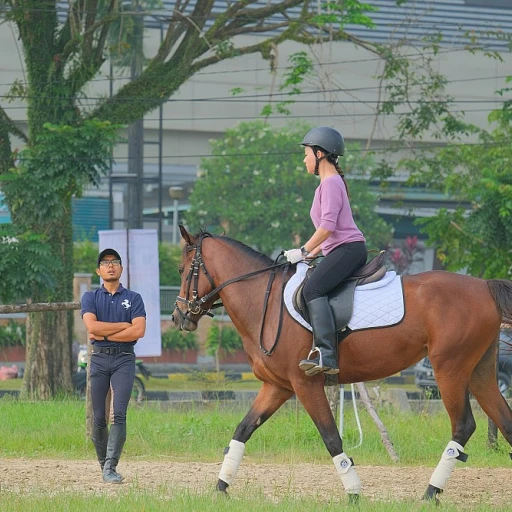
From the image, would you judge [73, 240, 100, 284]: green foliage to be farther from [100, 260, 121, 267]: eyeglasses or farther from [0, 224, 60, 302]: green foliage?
[100, 260, 121, 267]: eyeglasses

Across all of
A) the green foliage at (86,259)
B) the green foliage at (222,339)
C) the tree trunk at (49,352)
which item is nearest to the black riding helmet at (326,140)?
the tree trunk at (49,352)

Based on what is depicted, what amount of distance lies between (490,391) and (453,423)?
1.46 ft

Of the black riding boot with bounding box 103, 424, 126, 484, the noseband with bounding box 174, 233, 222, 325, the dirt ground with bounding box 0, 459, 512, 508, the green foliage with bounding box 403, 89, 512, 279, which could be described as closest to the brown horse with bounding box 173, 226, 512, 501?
the noseband with bounding box 174, 233, 222, 325

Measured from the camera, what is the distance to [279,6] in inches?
851

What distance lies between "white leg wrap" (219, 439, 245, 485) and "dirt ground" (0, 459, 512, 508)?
170mm

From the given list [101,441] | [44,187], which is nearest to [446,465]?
[101,441]

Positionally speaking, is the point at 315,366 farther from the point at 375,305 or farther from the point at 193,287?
the point at 193,287

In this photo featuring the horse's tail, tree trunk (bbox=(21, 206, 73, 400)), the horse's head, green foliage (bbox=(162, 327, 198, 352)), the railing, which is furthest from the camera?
the railing

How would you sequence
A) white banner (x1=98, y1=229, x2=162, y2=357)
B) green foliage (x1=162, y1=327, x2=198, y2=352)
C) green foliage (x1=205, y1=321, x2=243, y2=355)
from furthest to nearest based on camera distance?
green foliage (x1=162, y1=327, x2=198, y2=352)
green foliage (x1=205, y1=321, x2=243, y2=355)
white banner (x1=98, y1=229, x2=162, y2=357)

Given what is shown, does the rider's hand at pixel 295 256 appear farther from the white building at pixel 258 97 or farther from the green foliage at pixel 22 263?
the white building at pixel 258 97

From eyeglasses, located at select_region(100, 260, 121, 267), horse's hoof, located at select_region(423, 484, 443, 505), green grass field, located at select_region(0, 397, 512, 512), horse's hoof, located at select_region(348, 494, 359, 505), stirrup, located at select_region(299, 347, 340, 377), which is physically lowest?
green grass field, located at select_region(0, 397, 512, 512)

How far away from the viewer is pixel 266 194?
141ft

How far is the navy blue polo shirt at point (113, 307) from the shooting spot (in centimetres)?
933

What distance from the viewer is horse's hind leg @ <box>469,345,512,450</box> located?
8523mm
